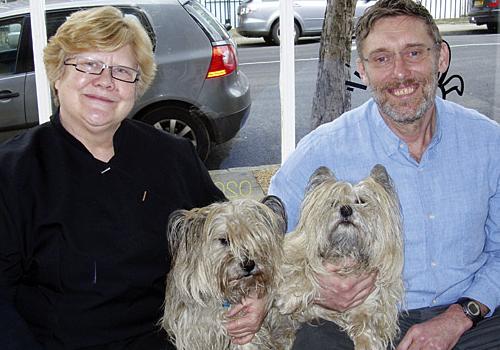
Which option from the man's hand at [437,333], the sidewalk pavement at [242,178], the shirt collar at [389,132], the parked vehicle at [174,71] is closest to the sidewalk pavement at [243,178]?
the sidewalk pavement at [242,178]

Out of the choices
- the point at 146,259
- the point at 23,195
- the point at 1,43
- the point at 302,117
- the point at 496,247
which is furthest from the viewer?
the point at 302,117

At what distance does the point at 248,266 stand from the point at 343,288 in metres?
0.42

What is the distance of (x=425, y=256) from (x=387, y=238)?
1.03 ft

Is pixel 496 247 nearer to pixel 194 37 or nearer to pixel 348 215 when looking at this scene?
pixel 348 215

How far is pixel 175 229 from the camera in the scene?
274 centimetres

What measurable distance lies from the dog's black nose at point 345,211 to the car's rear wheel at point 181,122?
3080 millimetres

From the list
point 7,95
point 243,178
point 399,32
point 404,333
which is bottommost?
point 243,178

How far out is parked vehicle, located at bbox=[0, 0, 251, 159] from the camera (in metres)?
5.41

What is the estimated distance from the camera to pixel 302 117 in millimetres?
6305

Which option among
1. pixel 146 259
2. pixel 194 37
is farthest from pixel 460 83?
pixel 146 259

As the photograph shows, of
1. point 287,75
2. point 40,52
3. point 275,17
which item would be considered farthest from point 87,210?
point 275,17

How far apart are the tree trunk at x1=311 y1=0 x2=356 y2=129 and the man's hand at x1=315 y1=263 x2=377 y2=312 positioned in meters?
3.23

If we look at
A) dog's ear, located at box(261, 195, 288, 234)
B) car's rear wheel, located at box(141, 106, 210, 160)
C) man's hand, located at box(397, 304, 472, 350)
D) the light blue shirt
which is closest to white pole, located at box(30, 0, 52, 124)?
car's rear wheel, located at box(141, 106, 210, 160)

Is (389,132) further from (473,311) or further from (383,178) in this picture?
(473,311)
